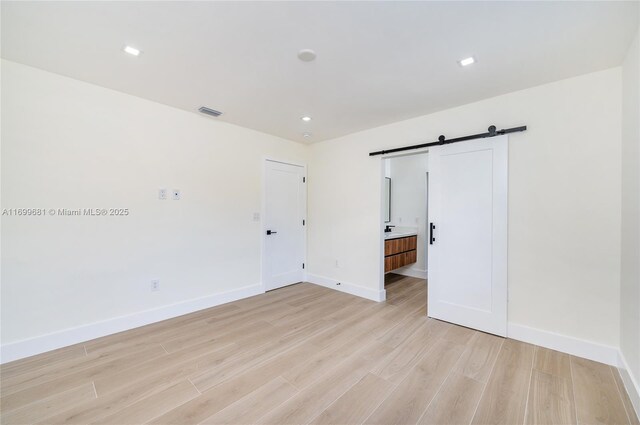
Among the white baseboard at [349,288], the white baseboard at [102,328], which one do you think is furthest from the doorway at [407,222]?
the white baseboard at [102,328]

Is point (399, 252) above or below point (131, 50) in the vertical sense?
below

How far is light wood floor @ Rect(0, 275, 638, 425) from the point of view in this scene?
1.63 metres

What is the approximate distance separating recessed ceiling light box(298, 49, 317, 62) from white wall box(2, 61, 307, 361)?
1.92 m

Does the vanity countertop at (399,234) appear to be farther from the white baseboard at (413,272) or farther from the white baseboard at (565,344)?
the white baseboard at (565,344)

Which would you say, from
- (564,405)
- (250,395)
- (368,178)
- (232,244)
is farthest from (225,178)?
(564,405)

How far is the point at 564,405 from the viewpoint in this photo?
1.72m

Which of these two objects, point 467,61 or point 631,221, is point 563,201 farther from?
point 467,61

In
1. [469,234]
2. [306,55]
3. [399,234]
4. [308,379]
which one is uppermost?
[306,55]

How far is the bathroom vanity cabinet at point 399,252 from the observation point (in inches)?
164

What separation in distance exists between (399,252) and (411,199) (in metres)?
1.27

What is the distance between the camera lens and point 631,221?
188cm

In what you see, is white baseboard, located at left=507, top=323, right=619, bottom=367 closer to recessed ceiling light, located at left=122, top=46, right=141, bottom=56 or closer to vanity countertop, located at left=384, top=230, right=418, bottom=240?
vanity countertop, located at left=384, top=230, right=418, bottom=240

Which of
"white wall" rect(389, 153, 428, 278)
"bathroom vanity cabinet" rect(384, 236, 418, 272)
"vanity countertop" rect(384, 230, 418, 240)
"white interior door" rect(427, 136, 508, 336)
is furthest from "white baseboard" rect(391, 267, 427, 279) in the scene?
"white interior door" rect(427, 136, 508, 336)

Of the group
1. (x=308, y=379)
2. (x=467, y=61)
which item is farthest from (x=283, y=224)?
(x=467, y=61)
